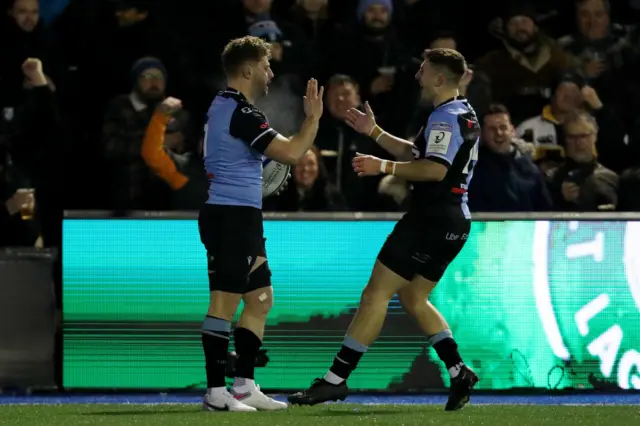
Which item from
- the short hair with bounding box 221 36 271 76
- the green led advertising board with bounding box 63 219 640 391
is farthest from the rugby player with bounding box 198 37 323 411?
the green led advertising board with bounding box 63 219 640 391

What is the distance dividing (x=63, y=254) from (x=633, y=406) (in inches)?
153

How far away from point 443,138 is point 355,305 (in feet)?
6.84

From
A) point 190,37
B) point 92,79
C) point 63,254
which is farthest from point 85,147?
point 63,254

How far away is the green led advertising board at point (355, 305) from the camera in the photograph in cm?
920

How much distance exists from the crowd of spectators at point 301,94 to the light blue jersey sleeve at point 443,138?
272 centimetres

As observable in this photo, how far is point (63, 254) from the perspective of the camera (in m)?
9.20

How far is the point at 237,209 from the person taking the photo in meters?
7.45

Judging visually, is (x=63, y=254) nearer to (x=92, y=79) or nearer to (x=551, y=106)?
(x=92, y=79)

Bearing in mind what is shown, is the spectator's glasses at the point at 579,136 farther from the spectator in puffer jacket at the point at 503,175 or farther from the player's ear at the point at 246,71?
the player's ear at the point at 246,71

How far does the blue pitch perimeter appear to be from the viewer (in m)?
8.84

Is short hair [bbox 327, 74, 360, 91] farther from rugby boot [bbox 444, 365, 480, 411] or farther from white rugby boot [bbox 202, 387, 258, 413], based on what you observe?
white rugby boot [bbox 202, 387, 258, 413]

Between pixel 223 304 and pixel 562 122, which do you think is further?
pixel 562 122

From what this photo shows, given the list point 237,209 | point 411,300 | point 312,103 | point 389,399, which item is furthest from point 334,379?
point 312,103

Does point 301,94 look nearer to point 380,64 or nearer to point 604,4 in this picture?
point 380,64
